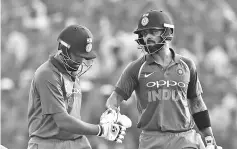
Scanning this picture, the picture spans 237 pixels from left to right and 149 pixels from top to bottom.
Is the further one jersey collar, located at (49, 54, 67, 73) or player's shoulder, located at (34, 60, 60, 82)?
jersey collar, located at (49, 54, 67, 73)

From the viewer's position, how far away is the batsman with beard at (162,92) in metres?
7.27

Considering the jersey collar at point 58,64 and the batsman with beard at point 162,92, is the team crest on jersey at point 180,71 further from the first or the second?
the jersey collar at point 58,64

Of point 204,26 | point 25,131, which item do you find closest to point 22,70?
point 25,131

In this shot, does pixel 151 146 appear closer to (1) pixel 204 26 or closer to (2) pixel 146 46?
(2) pixel 146 46

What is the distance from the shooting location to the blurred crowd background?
1286 cm

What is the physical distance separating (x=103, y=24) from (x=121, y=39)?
61cm

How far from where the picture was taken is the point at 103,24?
551 inches

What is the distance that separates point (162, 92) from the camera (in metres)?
7.29

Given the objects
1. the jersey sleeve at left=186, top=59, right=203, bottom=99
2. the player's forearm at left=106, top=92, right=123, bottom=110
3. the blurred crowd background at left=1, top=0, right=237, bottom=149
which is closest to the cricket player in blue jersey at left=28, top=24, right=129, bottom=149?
the player's forearm at left=106, top=92, right=123, bottom=110

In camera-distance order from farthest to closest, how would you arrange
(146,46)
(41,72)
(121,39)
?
(121,39), (146,46), (41,72)

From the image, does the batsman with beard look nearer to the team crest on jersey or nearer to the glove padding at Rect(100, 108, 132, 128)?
the team crest on jersey

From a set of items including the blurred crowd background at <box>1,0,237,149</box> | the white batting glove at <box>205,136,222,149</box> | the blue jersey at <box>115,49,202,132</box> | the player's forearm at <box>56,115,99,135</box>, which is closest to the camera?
the player's forearm at <box>56,115,99,135</box>

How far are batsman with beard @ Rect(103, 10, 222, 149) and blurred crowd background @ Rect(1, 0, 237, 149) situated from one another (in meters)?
4.51

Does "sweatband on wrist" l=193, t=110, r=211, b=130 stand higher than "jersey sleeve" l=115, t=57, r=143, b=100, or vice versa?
"jersey sleeve" l=115, t=57, r=143, b=100
